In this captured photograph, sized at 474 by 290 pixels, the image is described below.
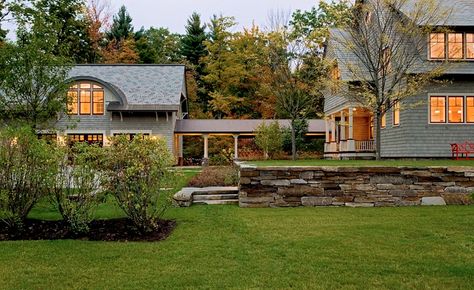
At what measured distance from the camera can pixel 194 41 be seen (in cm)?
4422

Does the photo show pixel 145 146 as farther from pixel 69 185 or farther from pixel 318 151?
pixel 318 151

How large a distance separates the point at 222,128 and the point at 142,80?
592 centimetres

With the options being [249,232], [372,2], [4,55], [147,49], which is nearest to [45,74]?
[4,55]

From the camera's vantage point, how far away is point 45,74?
12.1m

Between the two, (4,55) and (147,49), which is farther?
(147,49)

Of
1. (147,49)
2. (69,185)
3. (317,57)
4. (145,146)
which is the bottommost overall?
(69,185)

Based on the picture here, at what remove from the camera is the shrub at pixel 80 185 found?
267 inches

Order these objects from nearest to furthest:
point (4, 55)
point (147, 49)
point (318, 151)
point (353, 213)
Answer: point (353, 213) → point (4, 55) → point (318, 151) → point (147, 49)

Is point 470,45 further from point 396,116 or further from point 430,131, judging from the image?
point 396,116

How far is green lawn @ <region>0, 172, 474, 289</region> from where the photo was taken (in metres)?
4.54

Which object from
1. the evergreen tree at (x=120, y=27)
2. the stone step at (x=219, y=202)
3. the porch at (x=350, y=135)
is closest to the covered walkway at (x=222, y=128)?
the porch at (x=350, y=135)

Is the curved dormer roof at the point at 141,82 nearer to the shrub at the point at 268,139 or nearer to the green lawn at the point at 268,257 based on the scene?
the shrub at the point at 268,139

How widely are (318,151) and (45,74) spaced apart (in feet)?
62.9

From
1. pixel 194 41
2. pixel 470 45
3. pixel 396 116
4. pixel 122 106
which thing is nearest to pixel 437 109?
pixel 396 116
